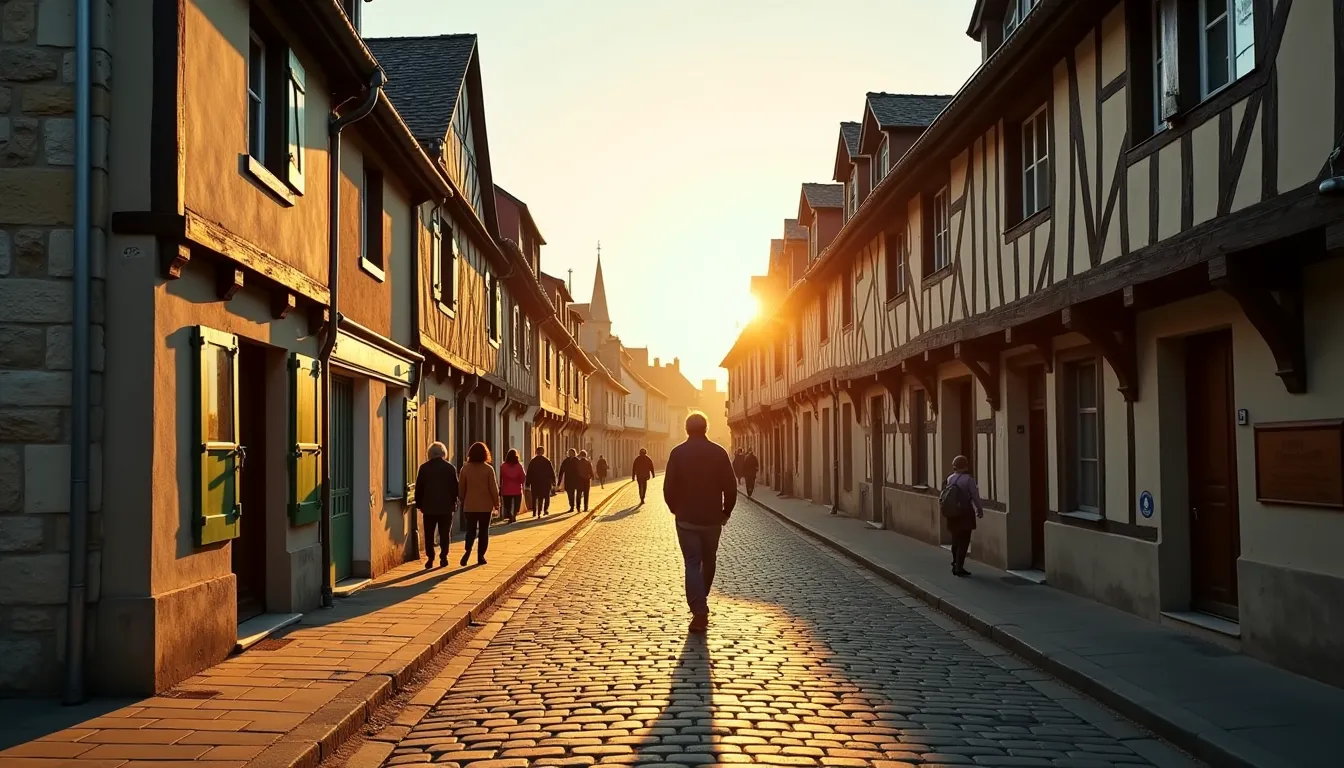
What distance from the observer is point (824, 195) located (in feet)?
97.1

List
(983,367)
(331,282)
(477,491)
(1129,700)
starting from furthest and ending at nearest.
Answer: (477,491) → (983,367) → (331,282) → (1129,700)

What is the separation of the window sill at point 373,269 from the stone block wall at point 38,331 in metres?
5.72

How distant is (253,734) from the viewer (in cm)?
562

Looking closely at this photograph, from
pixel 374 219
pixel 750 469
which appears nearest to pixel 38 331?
pixel 374 219

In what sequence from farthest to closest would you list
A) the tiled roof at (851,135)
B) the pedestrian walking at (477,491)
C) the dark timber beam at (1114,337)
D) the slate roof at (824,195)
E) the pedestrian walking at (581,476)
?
the slate roof at (824,195) → the pedestrian walking at (581,476) → the tiled roof at (851,135) → the pedestrian walking at (477,491) → the dark timber beam at (1114,337)

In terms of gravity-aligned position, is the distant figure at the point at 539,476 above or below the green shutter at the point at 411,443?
below

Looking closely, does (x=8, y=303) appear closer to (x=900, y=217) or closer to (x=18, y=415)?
(x=18, y=415)

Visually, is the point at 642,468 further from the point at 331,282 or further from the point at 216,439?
the point at 216,439

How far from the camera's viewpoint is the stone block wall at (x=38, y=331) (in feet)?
21.4

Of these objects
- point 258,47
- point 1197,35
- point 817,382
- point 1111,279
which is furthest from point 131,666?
point 817,382

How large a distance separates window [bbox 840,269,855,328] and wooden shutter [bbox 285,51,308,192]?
46.6 feet

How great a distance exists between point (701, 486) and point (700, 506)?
0.17 m

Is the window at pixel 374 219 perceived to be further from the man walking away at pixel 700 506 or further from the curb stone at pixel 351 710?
the man walking away at pixel 700 506

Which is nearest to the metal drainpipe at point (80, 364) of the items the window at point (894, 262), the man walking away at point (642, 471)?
the window at point (894, 262)
